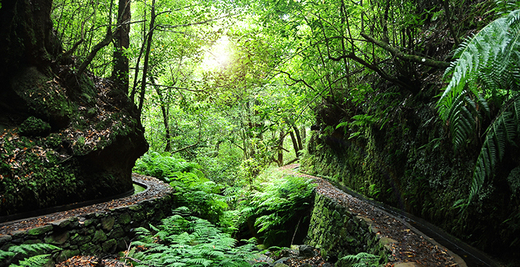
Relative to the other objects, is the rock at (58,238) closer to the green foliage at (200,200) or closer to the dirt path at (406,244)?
the green foliage at (200,200)

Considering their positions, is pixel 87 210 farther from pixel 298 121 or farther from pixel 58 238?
pixel 298 121

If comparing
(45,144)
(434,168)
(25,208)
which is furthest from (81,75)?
(434,168)

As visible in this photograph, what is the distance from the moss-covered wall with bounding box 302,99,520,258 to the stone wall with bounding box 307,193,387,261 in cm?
112

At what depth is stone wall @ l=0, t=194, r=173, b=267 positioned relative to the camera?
3.93m

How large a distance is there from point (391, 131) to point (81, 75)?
25.9 feet

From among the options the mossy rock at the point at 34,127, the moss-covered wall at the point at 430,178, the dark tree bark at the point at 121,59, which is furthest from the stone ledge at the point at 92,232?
the moss-covered wall at the point at 430,178

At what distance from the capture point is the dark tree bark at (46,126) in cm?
492

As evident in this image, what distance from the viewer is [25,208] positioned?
4.76 metres

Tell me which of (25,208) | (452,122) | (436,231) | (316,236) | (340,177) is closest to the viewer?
(452,122)

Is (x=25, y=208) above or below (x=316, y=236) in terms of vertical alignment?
above

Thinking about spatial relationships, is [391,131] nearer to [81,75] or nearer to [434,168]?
[434,168]

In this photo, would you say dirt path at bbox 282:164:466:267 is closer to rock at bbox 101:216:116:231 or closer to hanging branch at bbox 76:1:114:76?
rock at bbox 101:216:116:231

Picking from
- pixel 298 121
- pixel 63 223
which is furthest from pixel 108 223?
pixel 298 121

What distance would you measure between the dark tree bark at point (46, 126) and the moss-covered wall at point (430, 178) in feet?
21.7
